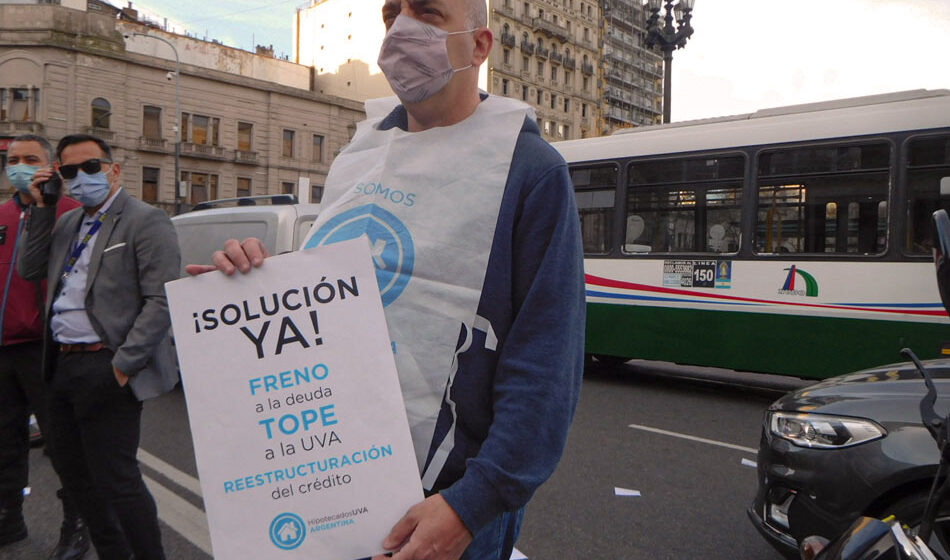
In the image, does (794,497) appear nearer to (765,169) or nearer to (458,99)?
(458,99)

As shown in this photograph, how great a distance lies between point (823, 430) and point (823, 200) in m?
5.02

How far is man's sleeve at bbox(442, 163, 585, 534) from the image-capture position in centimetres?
127

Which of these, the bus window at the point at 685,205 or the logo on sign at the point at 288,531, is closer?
the logo on sign at the point at 288,531

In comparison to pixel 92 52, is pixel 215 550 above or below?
below

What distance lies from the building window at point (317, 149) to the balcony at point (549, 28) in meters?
31.0

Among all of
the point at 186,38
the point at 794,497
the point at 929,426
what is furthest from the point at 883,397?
the point at 186,38

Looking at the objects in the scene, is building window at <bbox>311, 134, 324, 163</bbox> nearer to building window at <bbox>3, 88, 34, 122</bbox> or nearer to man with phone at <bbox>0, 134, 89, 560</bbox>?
building window at <bbox>3, 88, 34, 122</bbox>

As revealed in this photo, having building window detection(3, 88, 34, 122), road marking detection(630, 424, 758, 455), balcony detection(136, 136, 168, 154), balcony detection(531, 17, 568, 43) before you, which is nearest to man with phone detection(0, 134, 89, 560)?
road marking detection(630, 424, 758, 455)

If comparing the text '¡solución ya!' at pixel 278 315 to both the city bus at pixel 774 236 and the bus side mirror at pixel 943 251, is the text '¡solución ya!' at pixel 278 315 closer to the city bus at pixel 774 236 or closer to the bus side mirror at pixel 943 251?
the bus side mirror at pixel 943 251

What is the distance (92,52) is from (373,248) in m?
44.3

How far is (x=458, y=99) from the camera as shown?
1.54 m

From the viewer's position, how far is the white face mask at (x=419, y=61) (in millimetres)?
1530

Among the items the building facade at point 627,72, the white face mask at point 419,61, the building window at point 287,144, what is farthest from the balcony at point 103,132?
the building facade at point 627,72

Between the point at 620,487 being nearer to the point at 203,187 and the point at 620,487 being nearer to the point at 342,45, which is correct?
the point at 203,187
